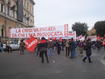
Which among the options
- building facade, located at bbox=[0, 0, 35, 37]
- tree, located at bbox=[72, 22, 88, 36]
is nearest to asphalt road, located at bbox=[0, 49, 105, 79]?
building facade, located at bbox=[0, 0, 35, 37]

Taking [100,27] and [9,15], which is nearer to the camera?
[9,15]

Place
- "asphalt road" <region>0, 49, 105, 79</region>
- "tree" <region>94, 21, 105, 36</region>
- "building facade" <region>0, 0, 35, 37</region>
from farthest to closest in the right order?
"tree" <region>94, 21, 105, 36</region> → "building facade" <region>0, 0, 35, 37</region> → "asphalt road" <region>0, 49, 105, 79</region>

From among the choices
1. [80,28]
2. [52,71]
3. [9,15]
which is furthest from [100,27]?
[52,71]

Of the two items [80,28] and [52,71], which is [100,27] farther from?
[52,71]

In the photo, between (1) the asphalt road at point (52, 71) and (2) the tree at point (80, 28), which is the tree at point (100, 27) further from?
(1) the asphalt road at point (52, 71)

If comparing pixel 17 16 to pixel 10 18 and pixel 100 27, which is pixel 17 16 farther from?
pixel 100 27

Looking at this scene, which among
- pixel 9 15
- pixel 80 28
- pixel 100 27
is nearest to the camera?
pixel 9 15

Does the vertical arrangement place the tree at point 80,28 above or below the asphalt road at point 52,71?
above

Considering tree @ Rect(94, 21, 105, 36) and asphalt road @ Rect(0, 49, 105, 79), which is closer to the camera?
asphalt road @ Rect(0, 49, 105, 79)

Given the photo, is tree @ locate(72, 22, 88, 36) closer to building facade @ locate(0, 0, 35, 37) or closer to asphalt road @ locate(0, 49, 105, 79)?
building facade @ locate(0, 0, 35, 37)

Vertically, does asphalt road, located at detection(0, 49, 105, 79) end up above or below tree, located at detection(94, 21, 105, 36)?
below

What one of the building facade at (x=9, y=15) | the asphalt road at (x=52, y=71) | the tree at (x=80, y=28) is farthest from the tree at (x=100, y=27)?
the asphalt road at (x=52, y=71)

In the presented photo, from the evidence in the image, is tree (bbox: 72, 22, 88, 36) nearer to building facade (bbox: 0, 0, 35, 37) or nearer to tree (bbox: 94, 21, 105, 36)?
tree (bbox: 94, 21, 105, 36)

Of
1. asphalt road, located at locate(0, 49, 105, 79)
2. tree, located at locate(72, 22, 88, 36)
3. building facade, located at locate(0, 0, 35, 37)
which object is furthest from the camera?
tree, located at locate(72, 22, 88, 36)
